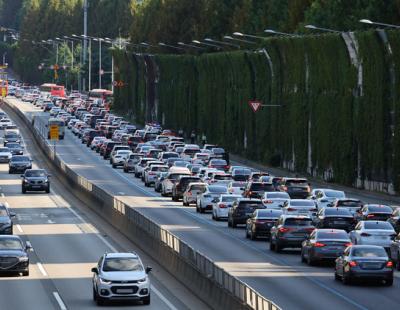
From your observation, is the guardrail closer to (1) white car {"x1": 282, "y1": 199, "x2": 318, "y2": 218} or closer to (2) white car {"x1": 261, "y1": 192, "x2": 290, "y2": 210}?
(1) white car {"x1": 282, "y1": 199, "x2": 318, "y2": 218}

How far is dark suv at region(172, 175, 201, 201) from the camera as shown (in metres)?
87.1

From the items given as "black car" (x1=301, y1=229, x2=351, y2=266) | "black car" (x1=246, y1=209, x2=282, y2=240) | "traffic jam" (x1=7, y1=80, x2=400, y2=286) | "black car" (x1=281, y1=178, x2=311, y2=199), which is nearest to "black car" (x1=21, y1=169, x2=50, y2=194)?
"traffic jam" (x1=7, y1=80, x2=400, y2=286)

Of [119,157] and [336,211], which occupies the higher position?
[336,211]

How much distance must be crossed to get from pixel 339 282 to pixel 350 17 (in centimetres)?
9679

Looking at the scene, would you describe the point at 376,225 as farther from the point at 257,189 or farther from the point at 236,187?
the point at 236,187

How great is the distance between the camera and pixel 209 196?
7925 centimetres

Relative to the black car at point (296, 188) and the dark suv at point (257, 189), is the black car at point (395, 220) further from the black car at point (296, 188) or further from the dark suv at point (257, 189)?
the black car at point (296, 188)

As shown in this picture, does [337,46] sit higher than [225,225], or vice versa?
[337,46]

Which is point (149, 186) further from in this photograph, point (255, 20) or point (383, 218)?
point (255, 20)

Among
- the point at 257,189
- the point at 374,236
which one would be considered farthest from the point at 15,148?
the point at 374,236

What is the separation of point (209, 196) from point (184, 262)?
110ft

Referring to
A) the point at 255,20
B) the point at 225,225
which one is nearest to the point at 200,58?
the point at 255,20

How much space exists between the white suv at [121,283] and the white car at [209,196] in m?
37.5

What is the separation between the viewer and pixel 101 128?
162375mm
